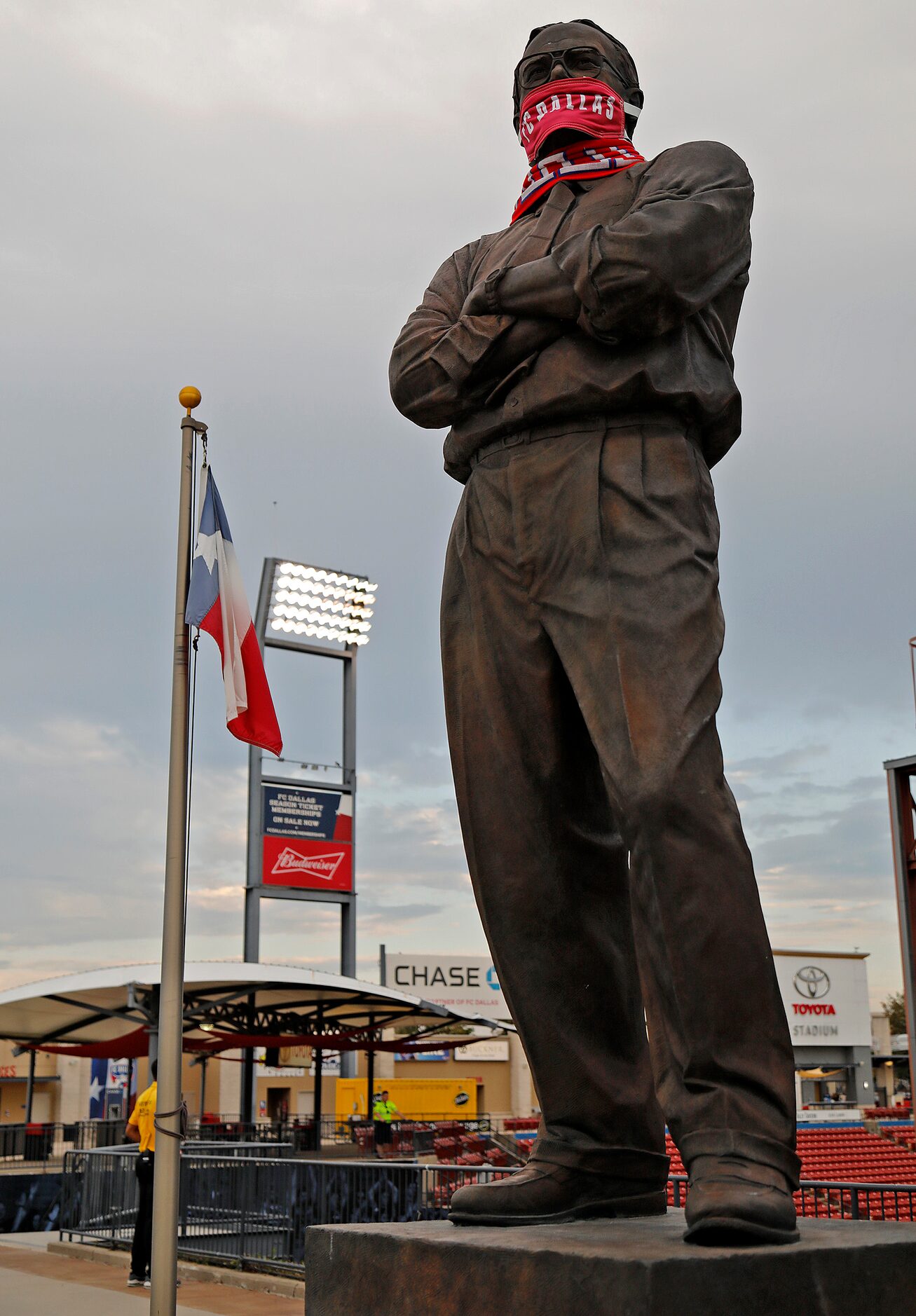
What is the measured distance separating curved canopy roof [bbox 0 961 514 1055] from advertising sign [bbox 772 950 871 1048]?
32.6 metres

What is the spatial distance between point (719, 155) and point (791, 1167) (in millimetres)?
1954

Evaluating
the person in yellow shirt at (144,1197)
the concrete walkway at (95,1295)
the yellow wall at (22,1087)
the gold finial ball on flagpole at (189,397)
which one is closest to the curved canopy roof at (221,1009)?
the concrete walkway at (95,1295)

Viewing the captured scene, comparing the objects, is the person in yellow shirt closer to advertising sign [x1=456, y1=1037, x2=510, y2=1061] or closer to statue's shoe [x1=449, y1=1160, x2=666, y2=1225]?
statue's shoe [x1=449, y1=1160, x2=666, y2=1225]

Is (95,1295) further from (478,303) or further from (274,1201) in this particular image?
(478,303)

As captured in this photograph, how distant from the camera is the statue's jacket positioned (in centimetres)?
264

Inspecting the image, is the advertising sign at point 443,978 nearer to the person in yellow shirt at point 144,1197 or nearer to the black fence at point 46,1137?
the black fence at point 46,1137

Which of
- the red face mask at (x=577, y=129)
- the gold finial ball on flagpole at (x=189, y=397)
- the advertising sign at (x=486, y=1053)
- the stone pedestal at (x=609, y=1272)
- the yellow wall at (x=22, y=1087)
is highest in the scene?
the gold finial ball on flagpole at (x=189, y=397)

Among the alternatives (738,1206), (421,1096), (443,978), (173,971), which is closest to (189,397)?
(173,971)

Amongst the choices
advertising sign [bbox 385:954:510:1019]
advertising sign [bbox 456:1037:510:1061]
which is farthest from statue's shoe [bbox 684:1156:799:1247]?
advertising sign [bbox 456:1037:510:1061]

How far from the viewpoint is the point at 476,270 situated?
318 centimetres

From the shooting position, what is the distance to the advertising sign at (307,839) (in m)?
30.7

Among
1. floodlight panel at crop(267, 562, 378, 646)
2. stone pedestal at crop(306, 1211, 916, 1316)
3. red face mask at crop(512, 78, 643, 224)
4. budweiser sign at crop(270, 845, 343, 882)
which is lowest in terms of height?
stone pedestal at crop(306, 1211, 916, 1316)

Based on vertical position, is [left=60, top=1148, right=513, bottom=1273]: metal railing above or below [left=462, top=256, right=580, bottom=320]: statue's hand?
below

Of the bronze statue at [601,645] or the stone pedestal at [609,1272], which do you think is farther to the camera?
the bronze statue at [601,645]
